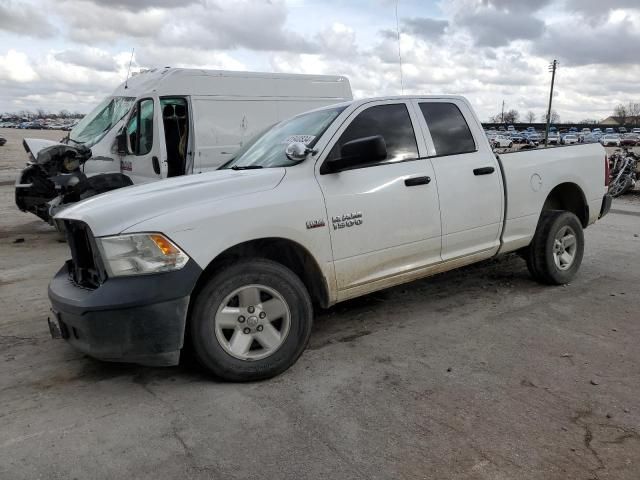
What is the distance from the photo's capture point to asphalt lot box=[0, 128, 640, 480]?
279 centimetres

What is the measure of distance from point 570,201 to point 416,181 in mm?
2552

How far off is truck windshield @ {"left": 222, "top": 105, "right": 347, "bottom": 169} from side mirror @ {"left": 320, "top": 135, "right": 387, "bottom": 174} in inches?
10.4

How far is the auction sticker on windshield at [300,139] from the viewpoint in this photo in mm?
4275

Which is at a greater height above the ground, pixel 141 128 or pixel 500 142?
pixel 141 128

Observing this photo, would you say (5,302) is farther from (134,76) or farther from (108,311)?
(134,76)

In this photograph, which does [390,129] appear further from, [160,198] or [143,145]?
[143,145]

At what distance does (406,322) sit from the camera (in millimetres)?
4812

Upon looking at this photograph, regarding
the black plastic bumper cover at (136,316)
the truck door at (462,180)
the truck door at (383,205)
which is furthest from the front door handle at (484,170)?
the black plastic bumper cover at (136,316)

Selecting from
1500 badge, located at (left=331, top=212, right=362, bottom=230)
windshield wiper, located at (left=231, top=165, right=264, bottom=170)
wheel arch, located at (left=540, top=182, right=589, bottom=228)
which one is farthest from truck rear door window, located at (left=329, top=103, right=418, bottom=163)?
wheel arch, located at (left=540, top=182, right=589, bottom=228)

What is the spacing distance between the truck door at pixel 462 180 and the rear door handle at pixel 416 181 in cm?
16

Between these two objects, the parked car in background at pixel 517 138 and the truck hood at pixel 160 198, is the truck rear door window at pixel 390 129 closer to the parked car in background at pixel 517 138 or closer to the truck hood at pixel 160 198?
the truck hood at pixel 160 198

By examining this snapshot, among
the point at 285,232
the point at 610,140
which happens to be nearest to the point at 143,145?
the point at 285,232

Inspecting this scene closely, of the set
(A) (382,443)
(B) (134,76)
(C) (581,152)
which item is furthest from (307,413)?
(B) (134,76)

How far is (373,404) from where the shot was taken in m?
3.36
